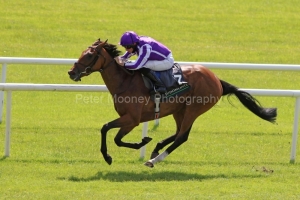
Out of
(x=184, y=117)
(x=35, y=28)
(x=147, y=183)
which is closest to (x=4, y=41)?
(x=35, y=28)

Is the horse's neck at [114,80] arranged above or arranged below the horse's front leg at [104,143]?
above

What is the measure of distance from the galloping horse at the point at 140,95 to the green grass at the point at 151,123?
34cm

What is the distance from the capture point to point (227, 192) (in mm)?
6902

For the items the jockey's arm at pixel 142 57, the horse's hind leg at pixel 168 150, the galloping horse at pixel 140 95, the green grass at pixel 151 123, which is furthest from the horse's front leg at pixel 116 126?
the jockey's arm at pixel 142 57

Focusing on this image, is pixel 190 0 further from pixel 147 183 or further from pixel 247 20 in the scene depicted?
pixel 147 183

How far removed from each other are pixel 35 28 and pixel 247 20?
5.48 meters

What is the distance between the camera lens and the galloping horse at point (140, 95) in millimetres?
7844

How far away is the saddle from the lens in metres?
8.07

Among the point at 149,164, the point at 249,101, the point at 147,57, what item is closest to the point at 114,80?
the point at 147,57

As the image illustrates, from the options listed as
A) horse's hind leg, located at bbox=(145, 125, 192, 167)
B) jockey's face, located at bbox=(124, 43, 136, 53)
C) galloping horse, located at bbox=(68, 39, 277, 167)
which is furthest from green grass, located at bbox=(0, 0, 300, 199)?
jockey's face, located at bbox=(124, 43, 136, 53)

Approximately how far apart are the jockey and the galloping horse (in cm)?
12

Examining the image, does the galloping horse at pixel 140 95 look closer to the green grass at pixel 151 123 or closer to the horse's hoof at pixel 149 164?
the horse's hoof at pixel 149 164

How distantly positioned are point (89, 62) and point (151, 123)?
10.0 feet

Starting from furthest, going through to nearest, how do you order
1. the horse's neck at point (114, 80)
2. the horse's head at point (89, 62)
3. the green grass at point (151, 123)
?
the horse's neck at point (114, 80) → the horse's head at point (89, 62) → the green grass at point (151, 123)
